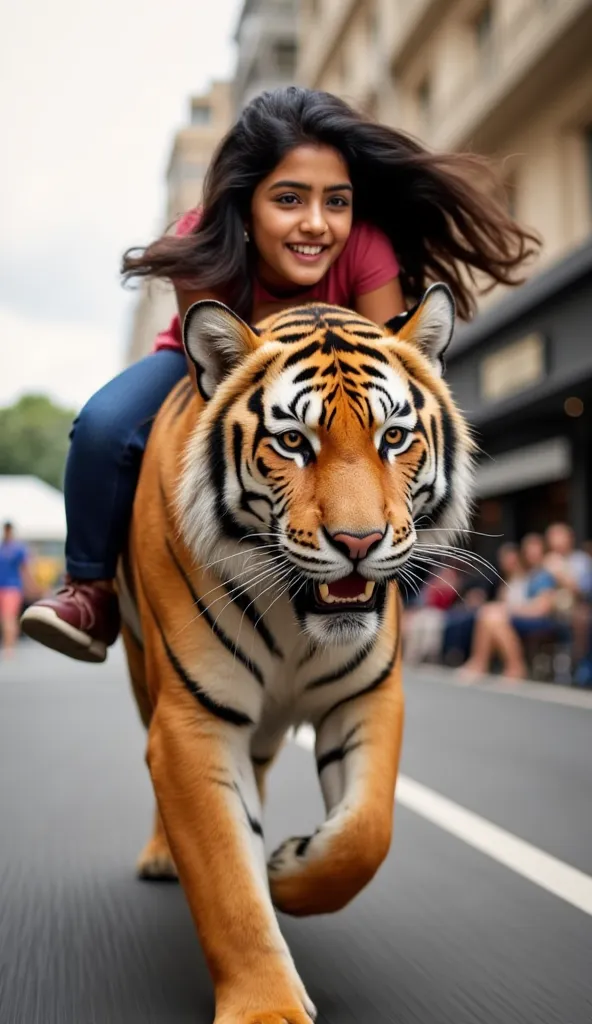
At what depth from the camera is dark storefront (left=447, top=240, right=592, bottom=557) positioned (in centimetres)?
1611

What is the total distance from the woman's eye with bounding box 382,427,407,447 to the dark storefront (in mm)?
11097

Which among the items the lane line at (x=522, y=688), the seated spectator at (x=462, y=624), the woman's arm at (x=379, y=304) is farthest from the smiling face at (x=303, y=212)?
the seated spectator at (x=462, y=624)

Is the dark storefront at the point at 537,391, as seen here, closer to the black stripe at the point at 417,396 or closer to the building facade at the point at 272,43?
the black stripe at the point at 417,396

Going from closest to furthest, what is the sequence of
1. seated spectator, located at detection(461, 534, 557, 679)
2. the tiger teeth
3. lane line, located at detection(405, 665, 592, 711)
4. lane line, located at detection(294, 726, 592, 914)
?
1. the tiger teeth
2. lane line, located at detection(294, 726, 592, 914)
3. lane line, located at detection(405, 665, 592, 711)
4. seated spectator, located at detection(461, 534, 557, 679)

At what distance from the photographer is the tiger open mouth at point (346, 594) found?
253cm

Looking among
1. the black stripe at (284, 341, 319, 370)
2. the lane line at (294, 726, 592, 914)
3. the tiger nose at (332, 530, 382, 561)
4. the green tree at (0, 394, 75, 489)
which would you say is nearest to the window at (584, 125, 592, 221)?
the lane line at (294, 726, 592, 914)

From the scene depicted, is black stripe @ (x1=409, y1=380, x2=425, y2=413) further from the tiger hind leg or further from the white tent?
the white tent

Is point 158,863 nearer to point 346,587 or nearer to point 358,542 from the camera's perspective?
point 346,587

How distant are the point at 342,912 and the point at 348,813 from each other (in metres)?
1.22

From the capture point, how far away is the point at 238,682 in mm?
2861

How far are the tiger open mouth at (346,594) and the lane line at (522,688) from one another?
25.5ft

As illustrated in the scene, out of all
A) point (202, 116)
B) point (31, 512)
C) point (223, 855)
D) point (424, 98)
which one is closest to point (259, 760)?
point (223, 855)

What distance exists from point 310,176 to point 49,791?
3.97 meters

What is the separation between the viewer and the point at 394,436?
265 cm
